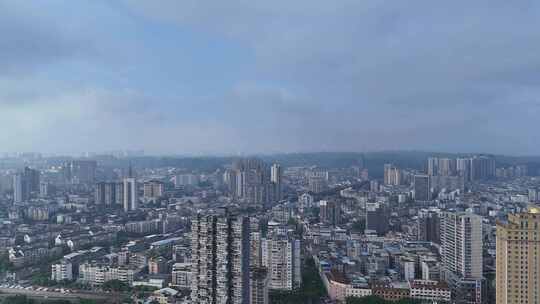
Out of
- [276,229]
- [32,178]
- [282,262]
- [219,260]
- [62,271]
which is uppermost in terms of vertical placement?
[32,178]

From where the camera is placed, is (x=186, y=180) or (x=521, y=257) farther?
(x=186, y=180)

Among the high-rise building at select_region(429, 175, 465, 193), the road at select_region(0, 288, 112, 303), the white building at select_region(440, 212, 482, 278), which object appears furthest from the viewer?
the high-rise building at select_region(429, 175, 465, 193)

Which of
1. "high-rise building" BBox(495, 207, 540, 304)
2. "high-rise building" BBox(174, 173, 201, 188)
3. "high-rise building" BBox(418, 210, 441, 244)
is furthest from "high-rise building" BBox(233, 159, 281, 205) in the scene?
"high-rise building" BBox(495, 207, 540, 304)

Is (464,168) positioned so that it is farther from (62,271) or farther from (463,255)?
(62,271)

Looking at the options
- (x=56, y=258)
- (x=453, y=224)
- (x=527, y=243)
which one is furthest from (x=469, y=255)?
(x=56, y=258)

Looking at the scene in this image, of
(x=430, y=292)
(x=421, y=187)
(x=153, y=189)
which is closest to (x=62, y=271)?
(x=430, y=292)

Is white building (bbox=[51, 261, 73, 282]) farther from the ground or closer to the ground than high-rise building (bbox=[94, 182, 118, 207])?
closer to the ground

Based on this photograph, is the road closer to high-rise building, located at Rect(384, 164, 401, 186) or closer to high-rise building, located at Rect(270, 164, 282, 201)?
high-rise building, located at Rect(270, 164, 282, 201)
